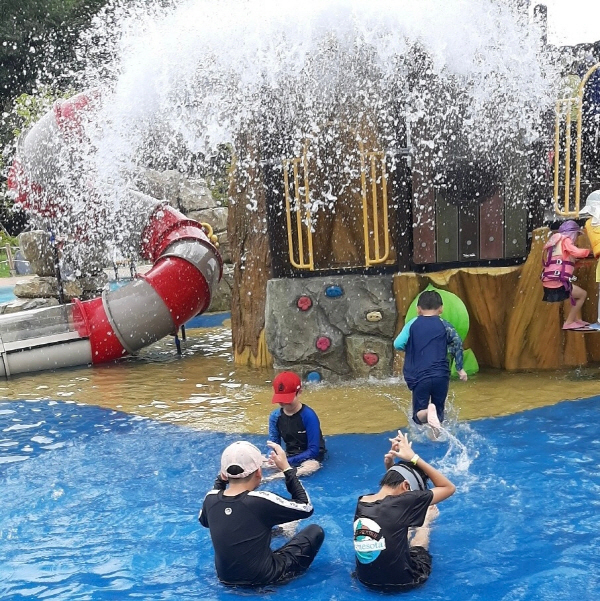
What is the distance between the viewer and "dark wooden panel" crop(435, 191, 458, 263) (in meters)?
6.84

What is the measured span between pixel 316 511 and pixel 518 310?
3.53 metres

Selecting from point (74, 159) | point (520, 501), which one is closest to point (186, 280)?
point (74, 159)

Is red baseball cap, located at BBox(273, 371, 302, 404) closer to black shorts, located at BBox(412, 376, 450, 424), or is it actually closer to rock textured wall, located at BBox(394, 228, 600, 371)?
black shorts, located at BBox(412, 376, 450, 424)

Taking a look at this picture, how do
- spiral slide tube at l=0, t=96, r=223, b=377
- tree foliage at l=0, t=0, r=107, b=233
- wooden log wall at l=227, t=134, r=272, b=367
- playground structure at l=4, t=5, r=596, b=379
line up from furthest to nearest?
tree foliage at l=0, t=0, r=107, b=233 → spiral slide tube at l=0, t=96, r=223, b=377 → wooden log wall at l=227, t=134, r=272, b=367 → playground structure at l=4, t=5, r=596, b=379

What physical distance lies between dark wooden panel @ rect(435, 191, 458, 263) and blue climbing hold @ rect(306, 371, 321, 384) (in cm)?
160

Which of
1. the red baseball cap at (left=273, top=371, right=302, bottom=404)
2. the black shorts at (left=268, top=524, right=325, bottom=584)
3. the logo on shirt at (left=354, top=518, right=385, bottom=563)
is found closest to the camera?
the logo on shirt at (left=354, top=518, right=385, bottom=563)

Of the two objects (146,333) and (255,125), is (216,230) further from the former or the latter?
(255,125)

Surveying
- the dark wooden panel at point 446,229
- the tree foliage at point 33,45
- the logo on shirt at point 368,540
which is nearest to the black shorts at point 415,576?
the logo on shirt at point 368,540

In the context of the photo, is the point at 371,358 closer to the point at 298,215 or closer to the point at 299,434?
the point at 298,215

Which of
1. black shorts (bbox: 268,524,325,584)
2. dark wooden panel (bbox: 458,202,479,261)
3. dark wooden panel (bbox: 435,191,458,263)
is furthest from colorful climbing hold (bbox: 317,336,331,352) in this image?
black shorts (bbox: 268,524,325,584)

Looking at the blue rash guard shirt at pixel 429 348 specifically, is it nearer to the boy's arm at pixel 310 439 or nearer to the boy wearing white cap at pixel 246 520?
the boy's arm at pixel 310 439

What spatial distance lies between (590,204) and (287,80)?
288 centimetres

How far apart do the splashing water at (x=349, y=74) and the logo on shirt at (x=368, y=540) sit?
418 cm

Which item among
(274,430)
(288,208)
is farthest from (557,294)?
(274,430)
